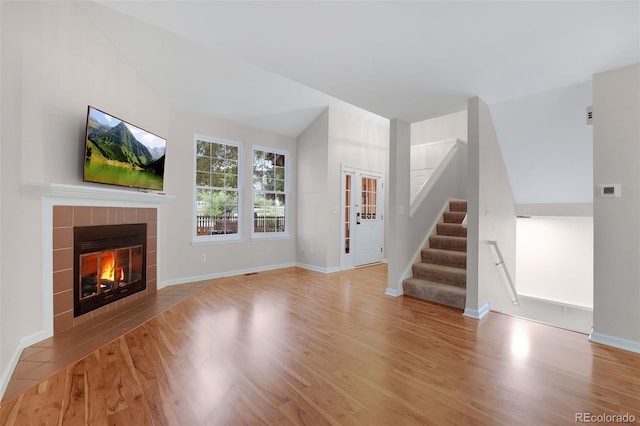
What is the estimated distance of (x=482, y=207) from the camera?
3.29 metres

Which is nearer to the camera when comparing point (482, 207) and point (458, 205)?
point (482, 207)

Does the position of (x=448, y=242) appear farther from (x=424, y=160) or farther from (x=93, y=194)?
(x=93, y=194)

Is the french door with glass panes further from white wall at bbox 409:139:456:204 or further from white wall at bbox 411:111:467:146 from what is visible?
white wall at bbox 411:111:467:146

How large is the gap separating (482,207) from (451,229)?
4.79 ft

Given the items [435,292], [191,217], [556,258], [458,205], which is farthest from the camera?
[458,205]

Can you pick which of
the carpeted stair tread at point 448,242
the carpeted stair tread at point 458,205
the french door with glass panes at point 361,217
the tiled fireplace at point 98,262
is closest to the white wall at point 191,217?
the tiled fireplace at point 98,262

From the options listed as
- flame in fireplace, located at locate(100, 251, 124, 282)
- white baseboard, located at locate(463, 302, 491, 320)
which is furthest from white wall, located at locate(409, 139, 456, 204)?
flame in fireplace, located at locate(100, 251, 124, 282)

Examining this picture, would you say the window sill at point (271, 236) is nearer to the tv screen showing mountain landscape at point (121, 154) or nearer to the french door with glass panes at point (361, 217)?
the french door with glass panes at point (361, 217)

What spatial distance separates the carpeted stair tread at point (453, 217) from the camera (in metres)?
4.87

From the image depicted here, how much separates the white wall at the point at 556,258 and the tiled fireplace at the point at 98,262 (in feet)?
21.2

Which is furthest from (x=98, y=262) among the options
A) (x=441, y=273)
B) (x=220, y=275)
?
(x=441, y=273)

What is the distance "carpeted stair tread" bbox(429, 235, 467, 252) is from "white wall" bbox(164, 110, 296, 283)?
2.99m

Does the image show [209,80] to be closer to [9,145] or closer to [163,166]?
[163,166]

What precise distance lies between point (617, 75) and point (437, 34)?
1844 millimetres
